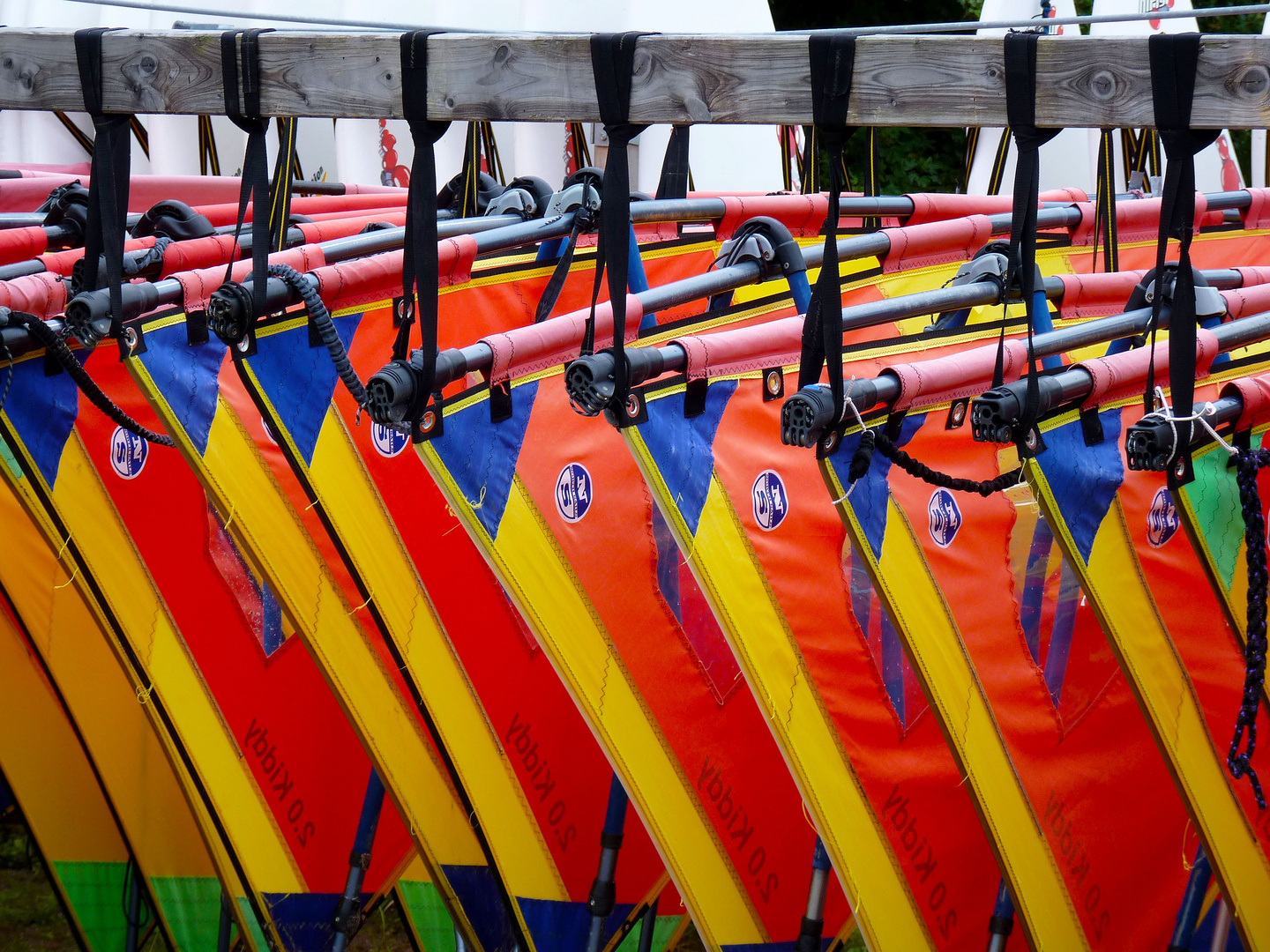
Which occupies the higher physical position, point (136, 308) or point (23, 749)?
point (136, 308)

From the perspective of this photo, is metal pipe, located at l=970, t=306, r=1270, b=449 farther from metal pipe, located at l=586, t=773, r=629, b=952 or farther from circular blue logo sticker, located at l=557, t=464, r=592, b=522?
metal pipe, located at l=586, t=773, r=629, b=952

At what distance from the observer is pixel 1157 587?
2758 millimetres

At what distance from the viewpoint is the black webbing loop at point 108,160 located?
2736 mm

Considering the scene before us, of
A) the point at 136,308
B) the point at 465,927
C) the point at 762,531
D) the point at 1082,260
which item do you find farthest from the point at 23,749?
the point at 1082,260

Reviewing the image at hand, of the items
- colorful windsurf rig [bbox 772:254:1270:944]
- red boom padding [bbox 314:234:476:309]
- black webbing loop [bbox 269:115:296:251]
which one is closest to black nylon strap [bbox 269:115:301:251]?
black webbing loop [bbox 269:115:296:251]

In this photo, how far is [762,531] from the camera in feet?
9.37

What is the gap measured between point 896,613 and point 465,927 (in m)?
1.49

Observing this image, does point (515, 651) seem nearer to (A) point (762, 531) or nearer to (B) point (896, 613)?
(A) point (762, 531)

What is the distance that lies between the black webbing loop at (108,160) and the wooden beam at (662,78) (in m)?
0.03

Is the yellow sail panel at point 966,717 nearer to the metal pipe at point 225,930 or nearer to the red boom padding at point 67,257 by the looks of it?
the red boom padding at point 67,257

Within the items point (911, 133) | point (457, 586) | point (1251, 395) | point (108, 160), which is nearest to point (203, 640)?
point (457, 586)

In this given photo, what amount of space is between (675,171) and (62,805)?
2.77 m

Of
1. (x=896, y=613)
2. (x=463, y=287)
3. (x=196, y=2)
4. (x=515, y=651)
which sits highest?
(x=196, y=2)

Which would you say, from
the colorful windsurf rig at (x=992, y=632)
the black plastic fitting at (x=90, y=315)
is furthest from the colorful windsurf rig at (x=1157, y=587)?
the black plastic fitting at (x=90, y=315)
